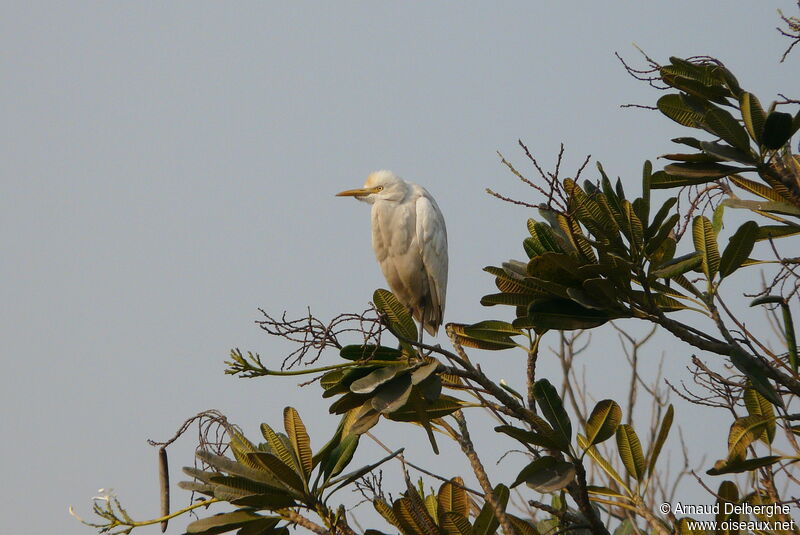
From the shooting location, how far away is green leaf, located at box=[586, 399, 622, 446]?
99.6 inches

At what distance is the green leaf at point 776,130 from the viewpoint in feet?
7.29

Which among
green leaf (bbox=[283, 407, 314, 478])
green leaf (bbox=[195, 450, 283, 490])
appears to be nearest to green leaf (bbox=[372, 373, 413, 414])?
green leaf (bbox=[283, 407, 314, 478])

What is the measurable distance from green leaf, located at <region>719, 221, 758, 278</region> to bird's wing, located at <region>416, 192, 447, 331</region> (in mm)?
3707

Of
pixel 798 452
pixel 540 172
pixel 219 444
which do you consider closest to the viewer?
pixel 540 172

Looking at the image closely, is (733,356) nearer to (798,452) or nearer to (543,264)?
(798,452)

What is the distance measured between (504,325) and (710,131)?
3.09 ft

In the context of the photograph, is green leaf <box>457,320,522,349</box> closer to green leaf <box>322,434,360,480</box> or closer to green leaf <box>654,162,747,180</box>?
green leaf <box>322,434,360,480</box>

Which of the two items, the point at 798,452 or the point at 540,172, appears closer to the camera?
the point at 540,172

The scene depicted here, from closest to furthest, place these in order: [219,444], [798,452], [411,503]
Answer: [798,452]
[411,503]
[219,444]

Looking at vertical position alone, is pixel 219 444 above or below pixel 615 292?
below

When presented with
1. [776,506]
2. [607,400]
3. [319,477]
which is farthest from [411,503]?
[776,506]

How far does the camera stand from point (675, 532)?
8.19 feet

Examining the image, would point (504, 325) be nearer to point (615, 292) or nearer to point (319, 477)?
point (615, 292)

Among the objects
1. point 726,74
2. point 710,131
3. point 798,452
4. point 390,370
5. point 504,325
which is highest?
point 726,74
